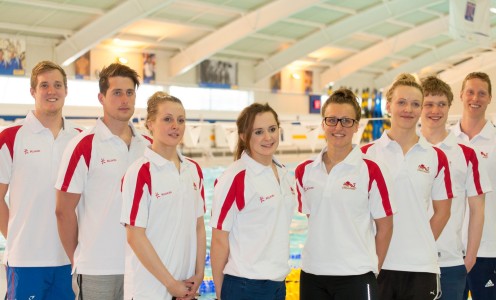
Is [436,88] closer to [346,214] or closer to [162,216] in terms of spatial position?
[346,214]

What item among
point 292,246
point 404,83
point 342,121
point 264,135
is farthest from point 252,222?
point 292,246

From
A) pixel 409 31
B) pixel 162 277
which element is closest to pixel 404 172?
pixel 162 277

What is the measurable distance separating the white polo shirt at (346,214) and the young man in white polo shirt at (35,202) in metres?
1.56

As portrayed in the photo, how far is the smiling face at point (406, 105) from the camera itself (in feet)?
10.7

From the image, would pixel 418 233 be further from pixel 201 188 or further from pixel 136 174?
pixel 136 174

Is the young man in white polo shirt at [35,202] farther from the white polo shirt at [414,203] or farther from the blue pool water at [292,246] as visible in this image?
the blue pool water at [292,246]

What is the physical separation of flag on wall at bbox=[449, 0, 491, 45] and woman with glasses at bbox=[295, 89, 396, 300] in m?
11.7

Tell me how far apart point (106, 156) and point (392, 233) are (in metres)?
1.62

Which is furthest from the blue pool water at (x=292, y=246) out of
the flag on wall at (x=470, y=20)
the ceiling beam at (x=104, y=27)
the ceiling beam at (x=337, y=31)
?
the ceiling beam at (x=337, y=31)

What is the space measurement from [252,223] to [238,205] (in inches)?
4.7

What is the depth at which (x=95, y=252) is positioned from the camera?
3125 millimetres

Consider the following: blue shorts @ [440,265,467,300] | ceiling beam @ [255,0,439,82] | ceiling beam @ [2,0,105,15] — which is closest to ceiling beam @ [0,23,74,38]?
ceiling beam @ [2,0,105,15]

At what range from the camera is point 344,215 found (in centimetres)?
301

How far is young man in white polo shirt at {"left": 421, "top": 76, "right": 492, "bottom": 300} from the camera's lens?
3.54 m
